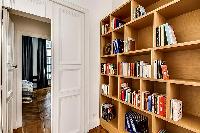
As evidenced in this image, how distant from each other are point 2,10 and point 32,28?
219 cm

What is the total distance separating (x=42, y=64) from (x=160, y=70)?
7917 millimetres

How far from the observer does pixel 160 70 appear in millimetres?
2018

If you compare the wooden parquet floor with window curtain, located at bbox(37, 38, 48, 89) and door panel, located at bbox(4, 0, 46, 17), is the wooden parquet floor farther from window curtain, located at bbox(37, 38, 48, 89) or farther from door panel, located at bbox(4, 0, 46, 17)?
window curtain, located at bbox(37, 38, 48, 89)

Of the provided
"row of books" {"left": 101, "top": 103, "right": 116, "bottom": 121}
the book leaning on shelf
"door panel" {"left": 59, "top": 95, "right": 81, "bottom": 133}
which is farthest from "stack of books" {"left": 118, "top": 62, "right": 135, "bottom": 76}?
"door panel" {"left": 59, "top": 95, "right": 81, "bottom": 133}

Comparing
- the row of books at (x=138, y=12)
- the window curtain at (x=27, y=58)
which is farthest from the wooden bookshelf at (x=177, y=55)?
the window curtain at (x=27, y=58)

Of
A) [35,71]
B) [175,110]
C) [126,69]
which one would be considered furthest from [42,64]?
[175,110]

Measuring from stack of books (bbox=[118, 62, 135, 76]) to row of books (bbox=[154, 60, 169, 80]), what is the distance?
0.47 meters

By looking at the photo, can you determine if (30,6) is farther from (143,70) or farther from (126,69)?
(143,70)

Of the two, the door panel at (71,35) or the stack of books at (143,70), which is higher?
the door panel at (71,35)

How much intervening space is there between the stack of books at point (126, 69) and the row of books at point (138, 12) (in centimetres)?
73

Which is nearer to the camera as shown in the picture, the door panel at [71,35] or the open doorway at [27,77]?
the door panel at [71,35]

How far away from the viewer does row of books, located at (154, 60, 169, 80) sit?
77.6 inches

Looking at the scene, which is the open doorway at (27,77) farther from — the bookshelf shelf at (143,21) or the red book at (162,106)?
the red book at (162,106)

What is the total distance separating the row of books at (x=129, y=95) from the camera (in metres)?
2.39
